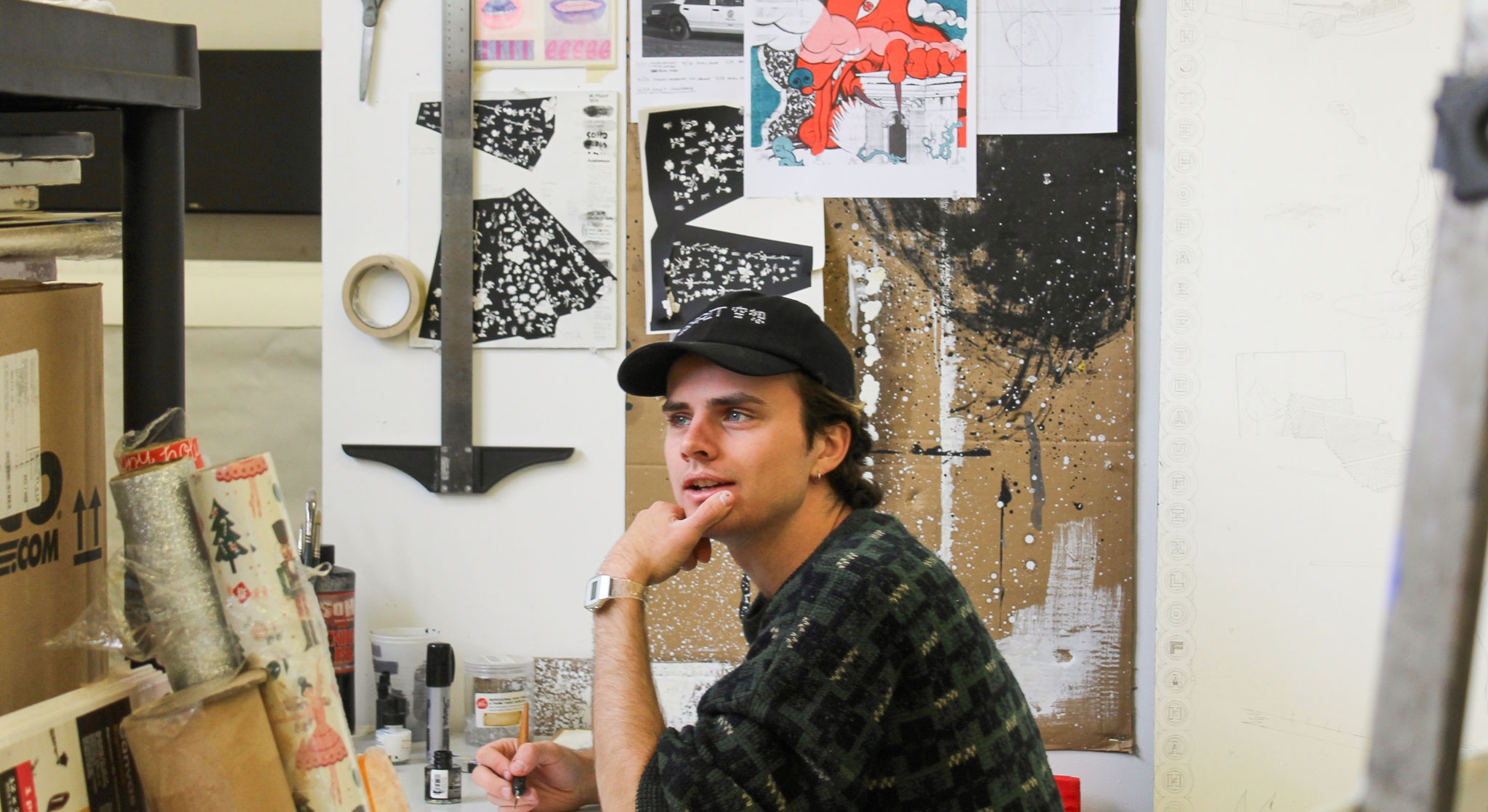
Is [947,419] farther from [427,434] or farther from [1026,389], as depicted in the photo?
[427,434]

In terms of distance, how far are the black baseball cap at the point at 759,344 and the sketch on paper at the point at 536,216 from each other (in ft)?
2.03

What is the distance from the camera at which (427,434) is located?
199 cm

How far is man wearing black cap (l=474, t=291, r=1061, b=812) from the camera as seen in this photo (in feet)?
3.33

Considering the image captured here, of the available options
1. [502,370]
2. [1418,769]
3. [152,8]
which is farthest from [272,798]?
[152,8]

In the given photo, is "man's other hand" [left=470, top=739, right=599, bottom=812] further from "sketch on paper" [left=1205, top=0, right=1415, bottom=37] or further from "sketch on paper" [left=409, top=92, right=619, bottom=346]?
"sketch on paper" [left=1205, top=0, right=1415, bottom=37]

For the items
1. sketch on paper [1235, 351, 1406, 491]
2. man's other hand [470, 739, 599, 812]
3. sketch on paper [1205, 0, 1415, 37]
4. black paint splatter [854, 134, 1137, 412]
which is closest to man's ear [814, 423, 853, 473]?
man's other hand [470, 739, 599, 812]

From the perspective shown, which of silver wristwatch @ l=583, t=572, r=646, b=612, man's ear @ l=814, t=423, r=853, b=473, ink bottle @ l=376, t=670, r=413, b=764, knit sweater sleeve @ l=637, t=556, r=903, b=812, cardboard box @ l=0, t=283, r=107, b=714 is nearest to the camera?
cardboard box @ l=0, t=283, r=107, b=714

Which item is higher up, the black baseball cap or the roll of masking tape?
the roll of masking tape

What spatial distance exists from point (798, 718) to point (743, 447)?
38 centimetres

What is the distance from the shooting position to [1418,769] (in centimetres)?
27

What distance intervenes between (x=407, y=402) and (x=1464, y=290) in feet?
6.15

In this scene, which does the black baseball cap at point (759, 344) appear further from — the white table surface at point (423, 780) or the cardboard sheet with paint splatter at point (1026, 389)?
the white table surface at point (423, 780)

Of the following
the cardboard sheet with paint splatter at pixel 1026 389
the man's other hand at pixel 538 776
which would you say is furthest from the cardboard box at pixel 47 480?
the cardboard sheet with paint splatter at pixel 1026 389

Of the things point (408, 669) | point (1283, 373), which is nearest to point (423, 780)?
point (408, 669)
